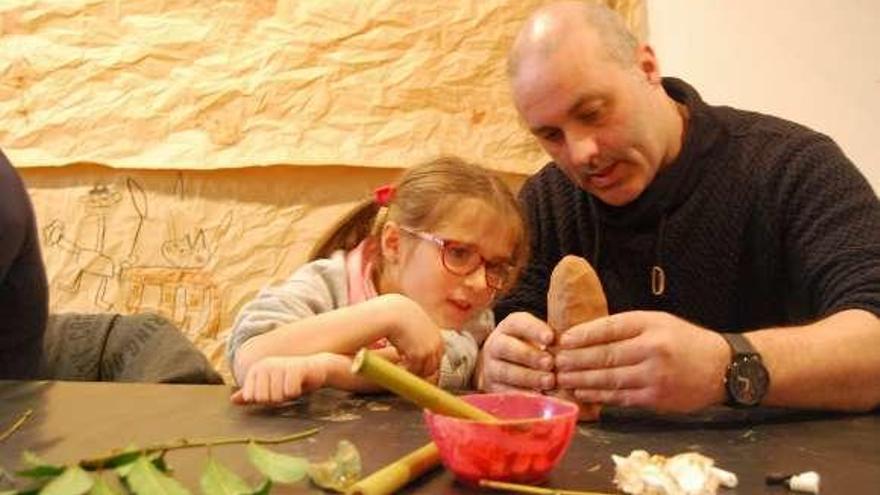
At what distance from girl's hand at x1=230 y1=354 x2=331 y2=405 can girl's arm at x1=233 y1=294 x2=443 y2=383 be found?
99 mm

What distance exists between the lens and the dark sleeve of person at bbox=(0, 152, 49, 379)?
52.1 inches

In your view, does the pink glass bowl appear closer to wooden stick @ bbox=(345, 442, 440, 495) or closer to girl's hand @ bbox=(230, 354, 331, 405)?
wooden stick @ bbox=(345, 442, 440, 495)

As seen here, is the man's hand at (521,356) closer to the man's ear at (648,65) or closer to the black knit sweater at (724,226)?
the black knit sweater at (724,226)

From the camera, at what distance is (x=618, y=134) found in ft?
4.23

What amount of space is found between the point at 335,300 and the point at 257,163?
21.4 inches

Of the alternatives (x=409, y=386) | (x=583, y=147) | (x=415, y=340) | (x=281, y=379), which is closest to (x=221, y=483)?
(x=409, y=386)

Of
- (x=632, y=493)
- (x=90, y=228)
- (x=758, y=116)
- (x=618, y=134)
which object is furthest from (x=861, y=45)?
(x=90, y=228)

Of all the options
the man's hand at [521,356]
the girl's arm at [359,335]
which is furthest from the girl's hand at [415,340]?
the man's hand at [521,356]

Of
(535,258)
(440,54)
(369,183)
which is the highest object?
(440,54)

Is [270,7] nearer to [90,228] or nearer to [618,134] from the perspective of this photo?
[90,228]

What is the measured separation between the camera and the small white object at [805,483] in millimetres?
692

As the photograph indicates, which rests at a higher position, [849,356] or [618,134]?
[618,134]

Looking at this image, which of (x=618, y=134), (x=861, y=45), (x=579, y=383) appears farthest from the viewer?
(x=861, y=45)

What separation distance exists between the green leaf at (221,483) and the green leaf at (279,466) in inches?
1.0
